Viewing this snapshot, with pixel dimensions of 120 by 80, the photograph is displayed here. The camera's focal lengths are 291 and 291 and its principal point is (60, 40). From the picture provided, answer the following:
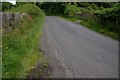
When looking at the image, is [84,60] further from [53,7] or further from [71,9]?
[53,7]

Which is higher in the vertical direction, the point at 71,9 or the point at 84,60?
the point at 84,60

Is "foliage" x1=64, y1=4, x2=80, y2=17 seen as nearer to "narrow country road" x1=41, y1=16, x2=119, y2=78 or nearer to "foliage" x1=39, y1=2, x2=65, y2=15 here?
"foliage" x1=39, y1=2, x2=65, y2=15

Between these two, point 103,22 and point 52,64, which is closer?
point 52,64

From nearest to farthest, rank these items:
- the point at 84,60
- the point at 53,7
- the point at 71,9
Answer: the point at 84,60, the point at 71,9, the point at 53,7

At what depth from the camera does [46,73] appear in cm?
936

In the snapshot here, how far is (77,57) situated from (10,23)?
14.4ft

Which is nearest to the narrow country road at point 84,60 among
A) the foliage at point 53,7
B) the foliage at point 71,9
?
the foliage at point 71,9

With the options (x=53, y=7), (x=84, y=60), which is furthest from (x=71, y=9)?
(x=84, y=60)

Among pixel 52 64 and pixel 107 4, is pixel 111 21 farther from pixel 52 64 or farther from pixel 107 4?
pixel 107 4

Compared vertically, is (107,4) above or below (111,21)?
below

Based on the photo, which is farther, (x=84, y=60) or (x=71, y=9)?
(x=71, y=9)

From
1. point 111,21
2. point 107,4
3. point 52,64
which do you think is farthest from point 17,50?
point 107,4

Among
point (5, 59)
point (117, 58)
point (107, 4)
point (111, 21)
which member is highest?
point (5, 59)

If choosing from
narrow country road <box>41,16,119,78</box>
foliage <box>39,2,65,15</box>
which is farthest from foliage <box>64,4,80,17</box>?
narrow country road <box>41,16,119,78</box>
